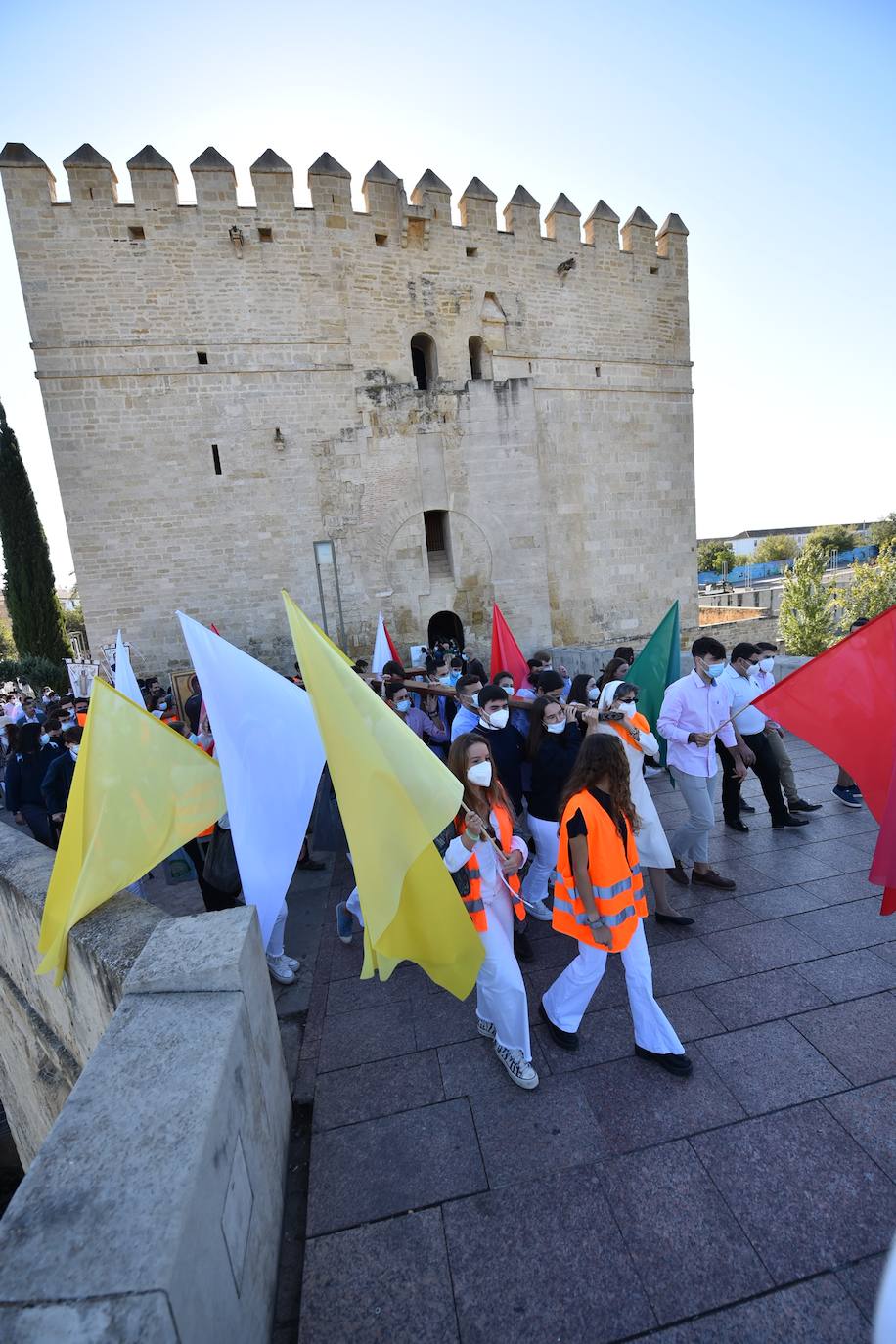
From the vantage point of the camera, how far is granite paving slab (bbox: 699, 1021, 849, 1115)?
9.75ft

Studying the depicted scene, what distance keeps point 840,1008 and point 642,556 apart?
677 inches

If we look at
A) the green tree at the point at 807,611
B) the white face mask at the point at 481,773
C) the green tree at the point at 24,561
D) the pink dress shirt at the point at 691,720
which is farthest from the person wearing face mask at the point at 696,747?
the green tree at the point at 24,561

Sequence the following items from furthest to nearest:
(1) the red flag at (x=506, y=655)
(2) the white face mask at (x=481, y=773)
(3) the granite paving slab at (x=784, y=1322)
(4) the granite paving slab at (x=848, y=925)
A: (1) the red flag at (x=506, y=655) < (4) the granite paving slab at (x=848, y=925) < (2) the white face mask at (x=481, y=773) < (3) the granite paving slab at (x=784, y=1322)

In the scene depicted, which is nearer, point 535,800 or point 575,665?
point 535,800

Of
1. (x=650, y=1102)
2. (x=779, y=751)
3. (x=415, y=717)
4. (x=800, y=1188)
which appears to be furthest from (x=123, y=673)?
(x=779, y=751)

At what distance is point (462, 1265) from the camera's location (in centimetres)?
236

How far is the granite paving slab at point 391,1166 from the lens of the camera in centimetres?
262

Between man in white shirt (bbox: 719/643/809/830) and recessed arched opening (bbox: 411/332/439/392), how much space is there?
43.2 ft

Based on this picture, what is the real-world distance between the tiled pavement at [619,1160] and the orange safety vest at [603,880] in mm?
759

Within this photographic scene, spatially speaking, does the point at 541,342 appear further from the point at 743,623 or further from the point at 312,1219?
the point at 312,1219

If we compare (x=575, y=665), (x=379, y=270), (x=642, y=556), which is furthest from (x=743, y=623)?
(x=379, y=270)

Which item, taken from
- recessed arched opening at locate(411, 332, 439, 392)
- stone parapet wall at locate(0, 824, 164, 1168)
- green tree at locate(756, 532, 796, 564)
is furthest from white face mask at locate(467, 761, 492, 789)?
green tree at locate(756, 532, 796, 564)

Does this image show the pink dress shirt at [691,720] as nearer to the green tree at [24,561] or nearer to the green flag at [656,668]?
the green flag at [656,668]

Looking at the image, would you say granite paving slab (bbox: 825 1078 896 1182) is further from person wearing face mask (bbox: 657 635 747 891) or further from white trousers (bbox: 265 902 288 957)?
white trousers (bbox: 265 902 288 957)
